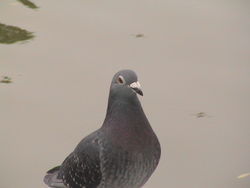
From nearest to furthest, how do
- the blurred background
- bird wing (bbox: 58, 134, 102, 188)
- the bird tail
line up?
bird wing (bbox: 58, 134, 102, 188) < the bird tail < the blurred background

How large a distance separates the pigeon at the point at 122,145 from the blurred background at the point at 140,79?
3.97ft

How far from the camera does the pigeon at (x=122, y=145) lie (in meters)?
4.42

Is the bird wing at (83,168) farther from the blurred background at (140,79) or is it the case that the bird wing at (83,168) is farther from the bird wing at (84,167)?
the blurred background at (140,79)

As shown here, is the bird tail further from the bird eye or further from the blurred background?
the bird eye

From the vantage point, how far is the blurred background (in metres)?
6.03

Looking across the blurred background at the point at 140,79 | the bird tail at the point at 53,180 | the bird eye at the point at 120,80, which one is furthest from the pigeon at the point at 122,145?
the blurred background at the point at 140,79

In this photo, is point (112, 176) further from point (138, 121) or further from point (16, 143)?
point (16, 143)

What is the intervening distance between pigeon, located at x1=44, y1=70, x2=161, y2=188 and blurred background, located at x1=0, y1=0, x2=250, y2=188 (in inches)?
47.7

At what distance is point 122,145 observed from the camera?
14.5ft

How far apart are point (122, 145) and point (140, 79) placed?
2.98 meters

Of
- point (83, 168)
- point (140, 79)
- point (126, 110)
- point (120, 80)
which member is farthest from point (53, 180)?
point (140, 79)

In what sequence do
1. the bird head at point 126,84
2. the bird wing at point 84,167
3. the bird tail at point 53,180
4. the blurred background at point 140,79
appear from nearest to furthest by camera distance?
the bird head at point 126,84 → the bird wing at point 84,167 → the bird tail at point 53,180 → the blurred background at point 140,79

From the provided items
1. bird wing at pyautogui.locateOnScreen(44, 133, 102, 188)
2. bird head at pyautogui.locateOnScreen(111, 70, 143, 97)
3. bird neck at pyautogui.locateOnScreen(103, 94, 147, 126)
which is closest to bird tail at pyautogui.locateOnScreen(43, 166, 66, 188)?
bird wing at pyautogui.locateOnScreen(44, 133, 102, 188)

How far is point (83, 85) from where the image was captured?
7.23 m
